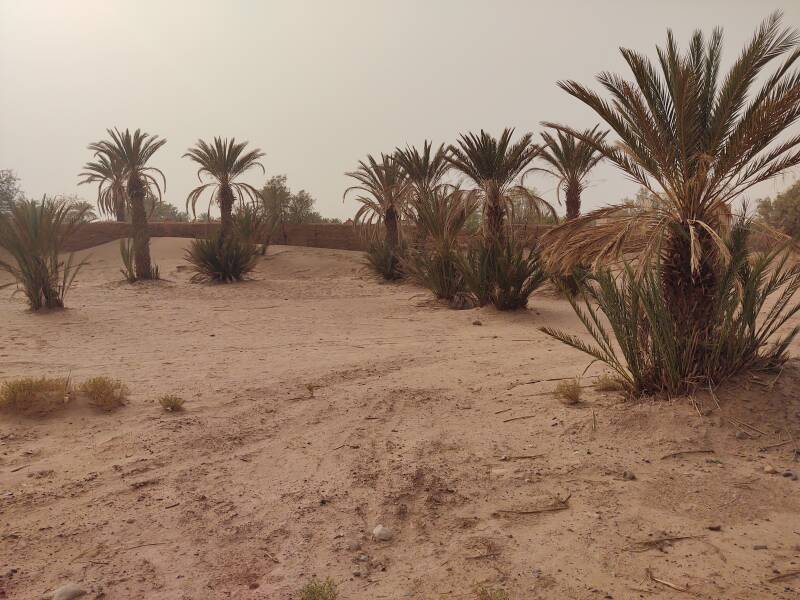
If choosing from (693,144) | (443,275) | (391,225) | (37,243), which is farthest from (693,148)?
(391,225)

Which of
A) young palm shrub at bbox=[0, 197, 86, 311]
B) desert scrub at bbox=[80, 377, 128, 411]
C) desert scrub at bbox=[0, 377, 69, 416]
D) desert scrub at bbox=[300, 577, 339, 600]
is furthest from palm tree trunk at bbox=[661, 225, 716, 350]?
young palm shrub at bbox=[0, 197, 86, 311]

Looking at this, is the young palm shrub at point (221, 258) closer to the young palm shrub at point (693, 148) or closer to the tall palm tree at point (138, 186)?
the tall palm tree at point (138, 186)

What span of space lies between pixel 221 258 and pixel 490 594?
16.6 m

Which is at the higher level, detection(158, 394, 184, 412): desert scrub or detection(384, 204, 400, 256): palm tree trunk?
detection(384, 204, 400, 256): palm tree trunk

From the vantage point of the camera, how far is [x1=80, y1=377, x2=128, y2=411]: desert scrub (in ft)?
17.4

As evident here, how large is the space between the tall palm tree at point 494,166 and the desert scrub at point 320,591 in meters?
11.3

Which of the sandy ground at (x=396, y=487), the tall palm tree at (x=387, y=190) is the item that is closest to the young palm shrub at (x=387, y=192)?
the tall palm tree at (x=387, y=190)

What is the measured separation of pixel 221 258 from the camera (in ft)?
59.9

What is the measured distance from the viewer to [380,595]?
2.88m

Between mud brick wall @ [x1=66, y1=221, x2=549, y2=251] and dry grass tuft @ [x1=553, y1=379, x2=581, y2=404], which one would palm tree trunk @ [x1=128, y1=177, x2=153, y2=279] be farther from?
dry grass tuft @ [x1=553, y1=379, x2=581, y2=404]

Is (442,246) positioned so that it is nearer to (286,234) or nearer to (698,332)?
(698,332)

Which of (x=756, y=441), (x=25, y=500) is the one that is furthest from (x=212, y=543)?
(x=756, y=441)

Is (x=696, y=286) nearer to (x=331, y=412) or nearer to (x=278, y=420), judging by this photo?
(x=331, y=412)

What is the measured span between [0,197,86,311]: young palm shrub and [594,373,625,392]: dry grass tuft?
9.81m
